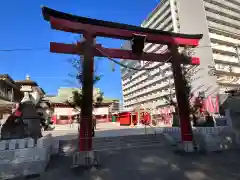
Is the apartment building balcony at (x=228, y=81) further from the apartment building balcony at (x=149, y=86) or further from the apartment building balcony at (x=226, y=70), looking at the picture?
the apartment building balcony at (x=149, y=86)

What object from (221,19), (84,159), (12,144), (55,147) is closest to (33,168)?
(12,144)

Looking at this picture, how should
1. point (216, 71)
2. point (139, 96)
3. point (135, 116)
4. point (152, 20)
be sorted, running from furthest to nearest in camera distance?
1. point (139, 96)
2. point (152, 20)
3. point (216, 71)
4. point (135, 116)

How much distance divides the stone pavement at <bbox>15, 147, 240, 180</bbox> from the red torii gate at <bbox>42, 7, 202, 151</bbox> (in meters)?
1.07

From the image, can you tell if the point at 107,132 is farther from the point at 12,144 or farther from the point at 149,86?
the point at 149,86

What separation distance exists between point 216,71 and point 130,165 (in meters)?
40.8

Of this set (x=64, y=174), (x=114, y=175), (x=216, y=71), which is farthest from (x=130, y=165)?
(x=216, y=71)

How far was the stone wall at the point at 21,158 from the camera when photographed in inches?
243

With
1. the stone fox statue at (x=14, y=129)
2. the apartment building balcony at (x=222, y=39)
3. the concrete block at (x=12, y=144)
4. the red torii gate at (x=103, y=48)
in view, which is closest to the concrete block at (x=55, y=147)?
the stone fox statue at (x=14, y=129)

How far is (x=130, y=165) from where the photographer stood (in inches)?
269

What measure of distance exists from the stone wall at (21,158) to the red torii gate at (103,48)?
154 cm

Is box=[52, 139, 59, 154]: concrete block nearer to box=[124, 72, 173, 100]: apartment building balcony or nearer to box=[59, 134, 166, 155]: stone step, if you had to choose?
box=[59, 134, 166, 155]: stone step

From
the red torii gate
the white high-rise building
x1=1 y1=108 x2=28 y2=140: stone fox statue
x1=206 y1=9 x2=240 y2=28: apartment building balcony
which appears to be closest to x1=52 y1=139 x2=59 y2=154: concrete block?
x1=1 y1=108 x2=28 y2=140: stone fox statue

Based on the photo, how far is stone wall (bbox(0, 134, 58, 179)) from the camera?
6.16 m

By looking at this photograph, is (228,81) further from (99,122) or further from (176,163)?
(176,163)
